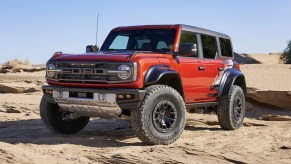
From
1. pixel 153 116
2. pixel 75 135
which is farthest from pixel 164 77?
pixel 75 135

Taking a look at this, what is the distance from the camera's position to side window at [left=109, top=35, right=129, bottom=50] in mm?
7863

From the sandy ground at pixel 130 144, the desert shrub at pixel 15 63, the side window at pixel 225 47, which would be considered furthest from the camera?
the desert shrub at pixel 15 63

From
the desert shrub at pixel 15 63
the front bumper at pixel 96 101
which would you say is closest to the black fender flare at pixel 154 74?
the front bumper at pixel 96 101

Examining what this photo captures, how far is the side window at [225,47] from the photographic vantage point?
348 inches

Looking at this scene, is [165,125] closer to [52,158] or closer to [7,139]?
[52,158]

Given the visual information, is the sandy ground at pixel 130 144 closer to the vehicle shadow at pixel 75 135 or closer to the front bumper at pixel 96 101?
the vehicle shadow at pixel 75 135

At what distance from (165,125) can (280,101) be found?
7084 millimetres

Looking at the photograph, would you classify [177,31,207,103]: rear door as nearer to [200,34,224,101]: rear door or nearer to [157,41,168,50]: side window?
[200,34,224,101]: rear door

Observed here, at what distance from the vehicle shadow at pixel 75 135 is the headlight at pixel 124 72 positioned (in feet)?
3.50

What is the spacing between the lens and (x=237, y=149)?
6.19 m

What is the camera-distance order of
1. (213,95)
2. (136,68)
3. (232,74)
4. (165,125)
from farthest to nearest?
(232,74), (213,95), (165,125), (136,68)

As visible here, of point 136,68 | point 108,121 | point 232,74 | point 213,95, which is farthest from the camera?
point 108,121

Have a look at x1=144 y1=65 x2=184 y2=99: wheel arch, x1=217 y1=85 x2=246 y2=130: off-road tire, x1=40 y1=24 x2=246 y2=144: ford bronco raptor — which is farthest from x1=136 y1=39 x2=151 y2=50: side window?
x1=217 y1=85 x2=246 y2=130: off-road tire

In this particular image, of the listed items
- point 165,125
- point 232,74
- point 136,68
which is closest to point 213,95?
point 232,74
